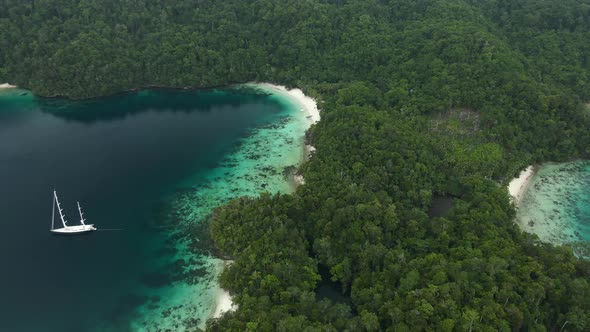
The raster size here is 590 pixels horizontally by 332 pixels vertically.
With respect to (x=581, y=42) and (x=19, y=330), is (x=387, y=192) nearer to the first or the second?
(x=19, y=330)

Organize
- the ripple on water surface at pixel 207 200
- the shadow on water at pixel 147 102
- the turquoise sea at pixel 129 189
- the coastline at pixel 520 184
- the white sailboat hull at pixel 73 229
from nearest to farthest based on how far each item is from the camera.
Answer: the ripple on water surface at pixel 207 200
the turquoise sea at pixel 129 189
the white sailboat hull at pixel 73 229
the coastline at pixel 520 184
the shadow on water at pixel 147 102

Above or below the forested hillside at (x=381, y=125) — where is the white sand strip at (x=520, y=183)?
below

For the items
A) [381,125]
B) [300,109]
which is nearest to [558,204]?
[381,125]

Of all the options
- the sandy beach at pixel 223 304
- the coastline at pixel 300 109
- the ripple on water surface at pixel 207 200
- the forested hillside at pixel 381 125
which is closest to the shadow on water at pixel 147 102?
the forested hillside at pixel 381 125

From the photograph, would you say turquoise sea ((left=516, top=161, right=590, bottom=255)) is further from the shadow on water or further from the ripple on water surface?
the shadow on water

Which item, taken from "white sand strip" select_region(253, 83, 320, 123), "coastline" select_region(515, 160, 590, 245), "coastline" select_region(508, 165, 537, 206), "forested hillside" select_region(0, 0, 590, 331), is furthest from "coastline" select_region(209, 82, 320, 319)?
"coastline" select_region(515, 160, 590, 245)

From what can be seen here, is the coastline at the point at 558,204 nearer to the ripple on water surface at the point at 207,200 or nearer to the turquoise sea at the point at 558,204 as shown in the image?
the turquoise sea at the point at 558,204

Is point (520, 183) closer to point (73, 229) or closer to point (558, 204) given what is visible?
point (558, 204)
